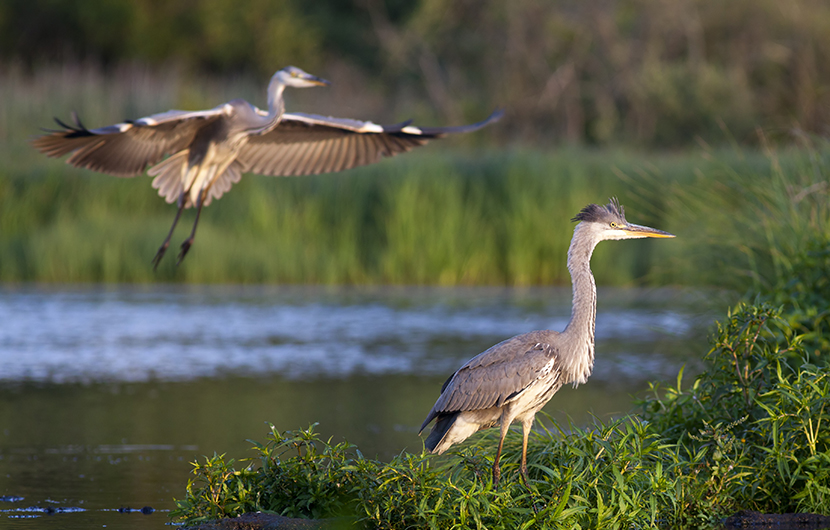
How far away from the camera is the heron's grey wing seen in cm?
714

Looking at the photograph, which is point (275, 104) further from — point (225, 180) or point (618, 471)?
point (618, 471)

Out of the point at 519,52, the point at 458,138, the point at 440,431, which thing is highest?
the point at 519,52

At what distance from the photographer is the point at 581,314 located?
5.00 meters

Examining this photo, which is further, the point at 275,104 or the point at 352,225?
the point at 352,225

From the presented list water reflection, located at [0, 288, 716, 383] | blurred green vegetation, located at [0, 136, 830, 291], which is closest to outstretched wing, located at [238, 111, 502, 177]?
water reflection, located at [0, 288, 716, 383]

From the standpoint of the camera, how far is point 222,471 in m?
4.77

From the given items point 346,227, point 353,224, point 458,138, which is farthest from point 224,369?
point 458,138

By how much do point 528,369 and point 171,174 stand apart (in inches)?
167

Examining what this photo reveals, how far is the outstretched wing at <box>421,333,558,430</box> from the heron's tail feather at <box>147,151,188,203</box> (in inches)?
152

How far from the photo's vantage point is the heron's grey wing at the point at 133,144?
7.14 m

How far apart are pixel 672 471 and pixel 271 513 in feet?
5.88

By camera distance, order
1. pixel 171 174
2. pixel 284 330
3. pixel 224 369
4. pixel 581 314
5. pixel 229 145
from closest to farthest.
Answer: pixel 581 314
pixel 229 145
pixel 171 174
pixel 224 369
pixel 284 330

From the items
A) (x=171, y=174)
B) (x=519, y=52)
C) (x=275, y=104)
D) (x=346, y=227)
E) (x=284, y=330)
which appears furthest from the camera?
(x=519, y=52)

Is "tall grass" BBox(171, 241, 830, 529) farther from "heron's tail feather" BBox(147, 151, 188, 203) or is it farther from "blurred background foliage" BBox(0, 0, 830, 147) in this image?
"blurred background foliage" BBox(0, 0, 830, 147)
